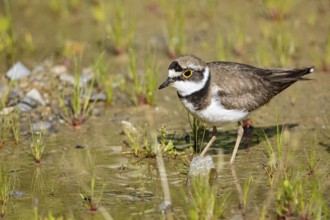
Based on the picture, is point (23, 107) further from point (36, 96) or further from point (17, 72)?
point (17, 72)

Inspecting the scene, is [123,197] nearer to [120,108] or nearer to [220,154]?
[220,154]

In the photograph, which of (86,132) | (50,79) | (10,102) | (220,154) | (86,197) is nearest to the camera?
(86,197)

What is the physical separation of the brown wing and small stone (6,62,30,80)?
3.19 meters

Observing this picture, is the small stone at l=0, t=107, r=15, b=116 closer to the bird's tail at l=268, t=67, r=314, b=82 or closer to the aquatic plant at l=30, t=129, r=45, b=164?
the aquatic plant at l=30, t=129, r=45, b=164

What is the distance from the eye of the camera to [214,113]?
23.4 ft

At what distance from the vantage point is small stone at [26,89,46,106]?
30.4 ft

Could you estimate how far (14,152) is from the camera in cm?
791

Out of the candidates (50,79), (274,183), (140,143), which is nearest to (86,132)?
(140,143)

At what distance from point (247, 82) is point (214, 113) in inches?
27.4

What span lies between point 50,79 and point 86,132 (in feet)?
4.95

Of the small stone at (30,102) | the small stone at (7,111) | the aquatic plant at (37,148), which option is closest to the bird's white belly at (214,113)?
the aquatic plant at (37,148)

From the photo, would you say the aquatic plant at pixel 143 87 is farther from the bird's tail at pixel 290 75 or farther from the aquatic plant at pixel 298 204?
the aquatic plant at pixel 298 204

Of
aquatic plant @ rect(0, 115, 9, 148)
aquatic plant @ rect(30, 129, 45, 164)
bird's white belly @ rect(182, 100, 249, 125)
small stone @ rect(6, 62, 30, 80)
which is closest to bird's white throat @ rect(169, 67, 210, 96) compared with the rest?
bird's white belly @ rect(182, 100, 249, 125)

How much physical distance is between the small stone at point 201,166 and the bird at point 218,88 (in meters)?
0.49
